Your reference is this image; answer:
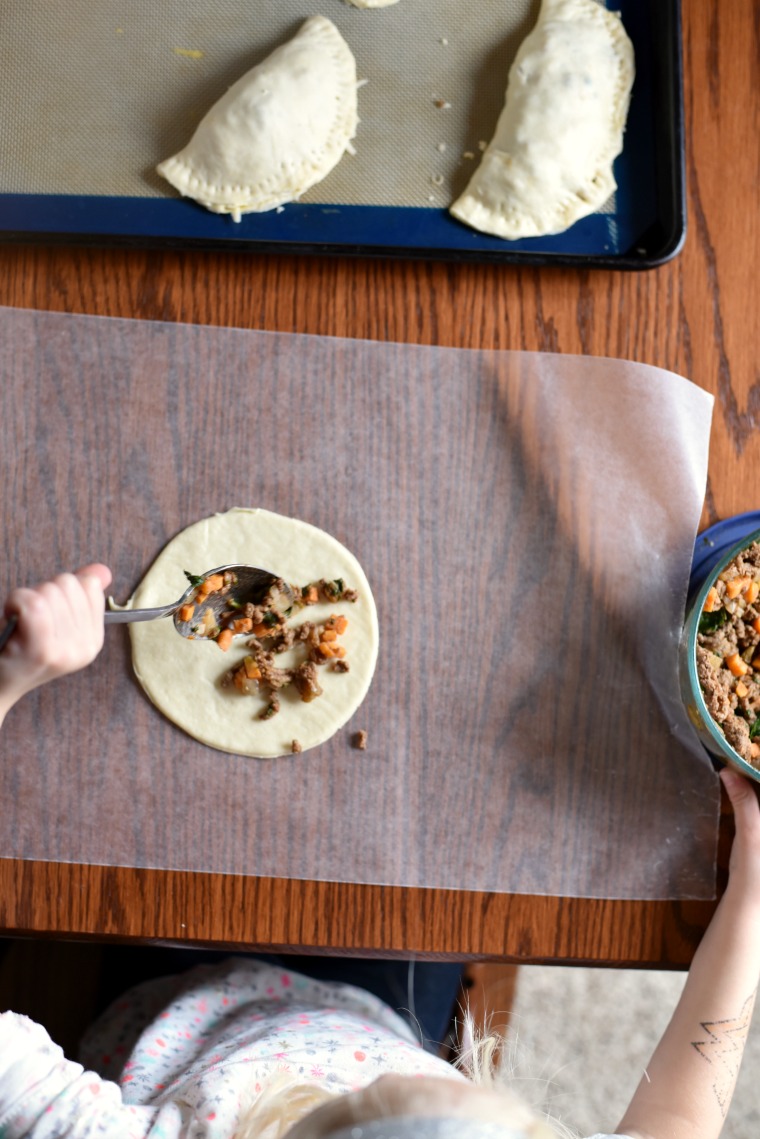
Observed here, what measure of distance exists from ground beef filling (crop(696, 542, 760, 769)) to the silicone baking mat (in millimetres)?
357

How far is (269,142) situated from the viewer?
3.15 feet

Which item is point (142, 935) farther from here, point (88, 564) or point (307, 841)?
point (88, 564)

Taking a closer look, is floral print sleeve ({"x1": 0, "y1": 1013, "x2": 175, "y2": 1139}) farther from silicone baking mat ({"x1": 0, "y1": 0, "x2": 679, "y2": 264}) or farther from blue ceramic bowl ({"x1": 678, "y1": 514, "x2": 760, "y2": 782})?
silicone baking mat ({"x1": 0, "y1": 0, "x2": 679, "y2": 264})

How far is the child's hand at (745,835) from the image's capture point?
2.99 feet

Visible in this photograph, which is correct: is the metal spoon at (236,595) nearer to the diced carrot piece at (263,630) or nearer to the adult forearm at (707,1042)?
the diced carrot piece at (263,630)

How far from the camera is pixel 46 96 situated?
38.7 inches

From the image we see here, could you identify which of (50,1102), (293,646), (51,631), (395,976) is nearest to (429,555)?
(293,646)

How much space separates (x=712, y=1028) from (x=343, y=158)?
975 mm

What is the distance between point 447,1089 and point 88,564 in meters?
0.60

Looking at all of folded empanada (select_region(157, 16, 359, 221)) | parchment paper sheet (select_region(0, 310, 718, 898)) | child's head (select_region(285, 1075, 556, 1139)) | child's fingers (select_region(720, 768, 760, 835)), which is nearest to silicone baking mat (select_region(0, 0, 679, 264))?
folded empanada (select_region(157, 16, 359, 221))

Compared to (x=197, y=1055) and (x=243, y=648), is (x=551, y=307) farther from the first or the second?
(x=197, y=1055)

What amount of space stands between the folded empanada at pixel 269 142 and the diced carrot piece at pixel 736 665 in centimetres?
66

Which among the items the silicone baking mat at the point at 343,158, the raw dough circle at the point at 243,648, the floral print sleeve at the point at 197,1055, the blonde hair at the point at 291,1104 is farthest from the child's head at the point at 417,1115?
the silicone baking mat at the point at 343,158

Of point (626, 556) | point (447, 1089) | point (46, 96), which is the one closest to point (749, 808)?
point (626, 556)
